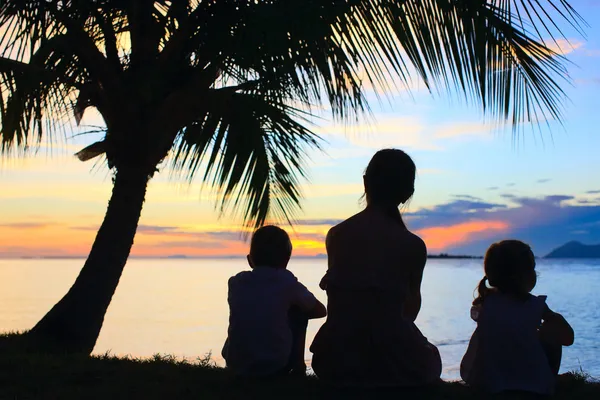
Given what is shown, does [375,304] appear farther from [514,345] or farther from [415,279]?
[514,345]

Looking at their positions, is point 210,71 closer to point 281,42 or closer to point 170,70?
point 170,70

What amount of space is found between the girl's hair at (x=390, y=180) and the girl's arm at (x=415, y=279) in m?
0.16

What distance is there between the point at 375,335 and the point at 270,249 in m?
0.93

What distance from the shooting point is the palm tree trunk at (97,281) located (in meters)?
5.33

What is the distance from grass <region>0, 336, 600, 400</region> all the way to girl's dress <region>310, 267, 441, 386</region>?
89 millimetres

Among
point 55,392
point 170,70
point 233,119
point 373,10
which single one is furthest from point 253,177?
point 55,392

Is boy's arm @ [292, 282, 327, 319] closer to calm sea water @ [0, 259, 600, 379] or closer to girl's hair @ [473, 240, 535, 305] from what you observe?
girl's hair @ [473, 240, 535, 305]

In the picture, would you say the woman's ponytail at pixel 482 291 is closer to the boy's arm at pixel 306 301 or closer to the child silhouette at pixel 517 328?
the child silhouette at pixel 517 328

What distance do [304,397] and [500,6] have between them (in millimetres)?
2733

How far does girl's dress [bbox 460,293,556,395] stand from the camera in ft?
11.6

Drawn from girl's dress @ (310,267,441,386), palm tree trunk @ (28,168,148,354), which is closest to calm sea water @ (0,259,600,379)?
palm tree trunk @ (28,168,148,354)

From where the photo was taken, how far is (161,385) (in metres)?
3.95

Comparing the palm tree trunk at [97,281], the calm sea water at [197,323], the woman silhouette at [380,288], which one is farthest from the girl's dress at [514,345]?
the calm sea water at [197,323]

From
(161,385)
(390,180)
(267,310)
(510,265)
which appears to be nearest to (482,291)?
(510,265)
